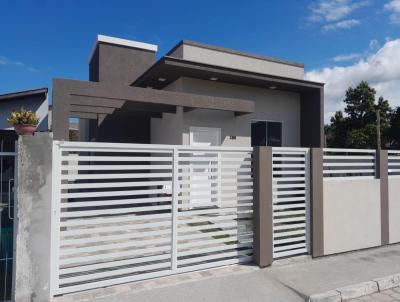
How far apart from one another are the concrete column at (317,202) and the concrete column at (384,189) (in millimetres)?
1615

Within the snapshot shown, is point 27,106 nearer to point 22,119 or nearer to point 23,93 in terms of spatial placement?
point 23,93

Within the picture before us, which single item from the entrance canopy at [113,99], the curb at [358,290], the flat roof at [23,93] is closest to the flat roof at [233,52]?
the entrance canopy at [113,99]

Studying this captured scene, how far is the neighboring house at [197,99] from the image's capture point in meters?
9.06

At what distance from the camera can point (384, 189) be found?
6457 mm

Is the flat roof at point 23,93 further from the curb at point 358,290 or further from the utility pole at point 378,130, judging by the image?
the utility pole at point 378,130

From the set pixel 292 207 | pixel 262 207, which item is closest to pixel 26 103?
pixel 262 207

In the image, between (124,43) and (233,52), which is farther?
(124,43)

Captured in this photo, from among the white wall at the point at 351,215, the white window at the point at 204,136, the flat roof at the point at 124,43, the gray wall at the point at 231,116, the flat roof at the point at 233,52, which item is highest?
the flat roof at the point at 124,43

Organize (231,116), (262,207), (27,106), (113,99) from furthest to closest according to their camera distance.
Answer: (27,106), (231,116), (113,99), (262,207)

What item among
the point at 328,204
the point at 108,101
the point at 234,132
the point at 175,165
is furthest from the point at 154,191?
the point at 234,132

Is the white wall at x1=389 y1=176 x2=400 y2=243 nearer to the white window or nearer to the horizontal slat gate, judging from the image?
the horizontal slat gate

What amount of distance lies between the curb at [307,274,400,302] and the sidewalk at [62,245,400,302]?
116 mm

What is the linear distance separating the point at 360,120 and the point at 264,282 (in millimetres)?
28775

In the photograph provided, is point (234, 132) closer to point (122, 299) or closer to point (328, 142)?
point (122, 299)
